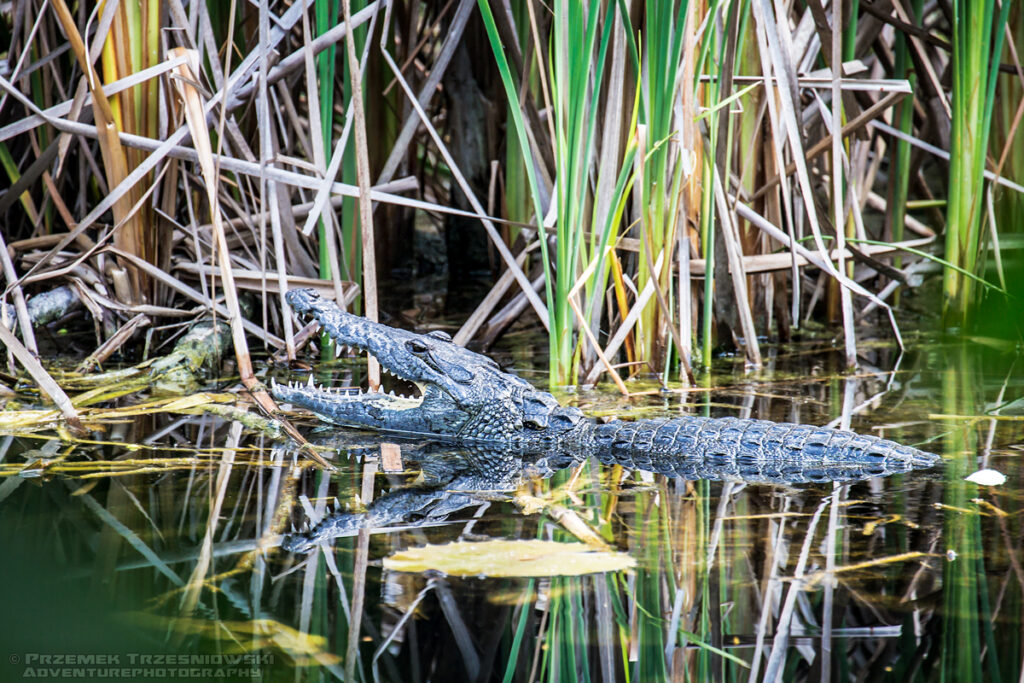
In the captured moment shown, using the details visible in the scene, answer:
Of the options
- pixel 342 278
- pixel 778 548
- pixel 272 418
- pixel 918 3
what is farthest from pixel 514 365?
pixel 918 3

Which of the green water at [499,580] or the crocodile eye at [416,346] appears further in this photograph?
the crocodile eye at [416,346]

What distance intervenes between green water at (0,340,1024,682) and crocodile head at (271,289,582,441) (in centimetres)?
43

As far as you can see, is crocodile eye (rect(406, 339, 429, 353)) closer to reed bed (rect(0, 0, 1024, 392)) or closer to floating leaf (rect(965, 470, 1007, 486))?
reed bed (rect(0, 0, 1024, 392))

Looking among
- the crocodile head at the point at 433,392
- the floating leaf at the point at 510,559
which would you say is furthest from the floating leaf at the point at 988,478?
the crocodile head at the point at 433,392

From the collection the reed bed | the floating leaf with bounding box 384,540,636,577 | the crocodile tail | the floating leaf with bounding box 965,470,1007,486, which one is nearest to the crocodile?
the crocodile tail

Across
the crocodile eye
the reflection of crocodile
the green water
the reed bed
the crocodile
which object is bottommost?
the green water

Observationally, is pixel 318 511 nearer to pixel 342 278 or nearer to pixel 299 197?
pixel 342 278

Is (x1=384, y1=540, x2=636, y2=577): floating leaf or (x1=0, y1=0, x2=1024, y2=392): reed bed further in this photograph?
(x1=0, y1=0, x2=1024, y2=392): reed bed

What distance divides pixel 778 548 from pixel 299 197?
145 inches

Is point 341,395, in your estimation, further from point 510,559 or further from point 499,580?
point 499,580

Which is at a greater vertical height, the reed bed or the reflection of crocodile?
the reed bed

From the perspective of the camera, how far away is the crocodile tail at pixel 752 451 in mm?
3348

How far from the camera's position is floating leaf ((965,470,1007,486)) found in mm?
3064

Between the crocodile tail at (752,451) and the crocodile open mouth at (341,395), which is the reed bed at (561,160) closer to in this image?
the crocodile open mouth at (341,395)
